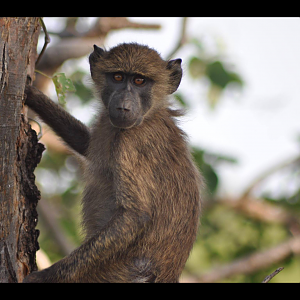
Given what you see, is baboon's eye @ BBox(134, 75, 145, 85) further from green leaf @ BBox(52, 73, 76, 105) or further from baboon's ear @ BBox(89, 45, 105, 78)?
green leaf @ BBox(52, 73, 76, 105)

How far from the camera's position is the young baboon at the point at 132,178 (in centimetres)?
494

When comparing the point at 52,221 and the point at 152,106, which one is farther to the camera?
the point at 52,221

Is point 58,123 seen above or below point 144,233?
above

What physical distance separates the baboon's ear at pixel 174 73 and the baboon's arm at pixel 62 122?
1.60m

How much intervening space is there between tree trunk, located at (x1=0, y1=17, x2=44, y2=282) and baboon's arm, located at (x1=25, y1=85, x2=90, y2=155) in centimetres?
149

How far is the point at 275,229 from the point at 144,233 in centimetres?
1015

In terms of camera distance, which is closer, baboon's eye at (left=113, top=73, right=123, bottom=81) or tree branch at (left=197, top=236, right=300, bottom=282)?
baboon's eye at (left=113, top=73, right=123, bottom=81)

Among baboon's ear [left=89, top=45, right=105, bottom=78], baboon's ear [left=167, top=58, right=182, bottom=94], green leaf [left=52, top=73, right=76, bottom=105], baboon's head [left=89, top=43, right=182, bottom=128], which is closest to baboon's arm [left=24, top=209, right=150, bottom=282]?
baboon's head [left=89, top=43, right=182, bottom=128]

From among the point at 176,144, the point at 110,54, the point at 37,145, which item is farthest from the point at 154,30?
the point at 37,145

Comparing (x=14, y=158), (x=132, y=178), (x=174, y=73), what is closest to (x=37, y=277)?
(x=14, y=158)

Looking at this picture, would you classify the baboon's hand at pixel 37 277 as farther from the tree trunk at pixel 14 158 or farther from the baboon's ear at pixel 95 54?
the baboon's ear at pixel 95 54

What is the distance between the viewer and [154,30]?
37.3ft

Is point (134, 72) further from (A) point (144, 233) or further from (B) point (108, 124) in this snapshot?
(A) point (144, 233)

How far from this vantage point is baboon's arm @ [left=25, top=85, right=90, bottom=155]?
6090mm
